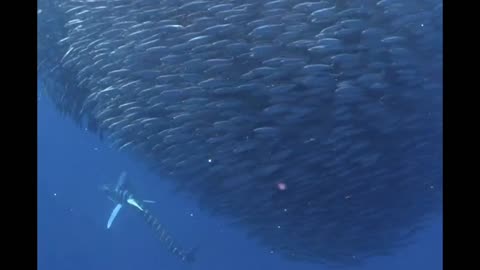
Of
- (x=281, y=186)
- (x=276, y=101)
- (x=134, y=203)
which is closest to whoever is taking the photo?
(x=276, y=101)

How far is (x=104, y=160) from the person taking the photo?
2227cm

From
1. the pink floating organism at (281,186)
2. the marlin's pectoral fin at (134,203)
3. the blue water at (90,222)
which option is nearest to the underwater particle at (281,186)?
the pink floating organism at (281,186)

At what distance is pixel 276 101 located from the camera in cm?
750

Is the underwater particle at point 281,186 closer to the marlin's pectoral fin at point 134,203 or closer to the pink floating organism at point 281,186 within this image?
the pink floating organism at point 281,186

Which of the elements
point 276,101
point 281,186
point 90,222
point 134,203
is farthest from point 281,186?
point 90,222

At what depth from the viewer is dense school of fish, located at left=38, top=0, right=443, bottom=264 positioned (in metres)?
7.00

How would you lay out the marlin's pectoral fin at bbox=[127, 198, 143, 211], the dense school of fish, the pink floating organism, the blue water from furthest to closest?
the blue water, the marlin's pectoral fin at bbox=[127, 198, 143, 211], the pink floating organism, the dense school of fish

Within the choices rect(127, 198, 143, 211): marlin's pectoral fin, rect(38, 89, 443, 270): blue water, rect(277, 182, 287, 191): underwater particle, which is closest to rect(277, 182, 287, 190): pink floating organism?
rect(277, 182, 287, 191): underwater particle

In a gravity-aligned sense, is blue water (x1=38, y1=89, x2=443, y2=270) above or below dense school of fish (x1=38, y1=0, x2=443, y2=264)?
below

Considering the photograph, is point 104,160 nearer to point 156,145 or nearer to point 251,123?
point 156,145

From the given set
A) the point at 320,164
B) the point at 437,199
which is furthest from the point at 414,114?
the point at 437,199

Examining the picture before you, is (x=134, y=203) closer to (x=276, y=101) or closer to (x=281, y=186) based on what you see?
(x=281, y=186)

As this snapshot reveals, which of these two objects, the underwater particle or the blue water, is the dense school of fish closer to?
A: the underwater particle

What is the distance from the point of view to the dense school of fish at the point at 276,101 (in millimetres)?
7004
